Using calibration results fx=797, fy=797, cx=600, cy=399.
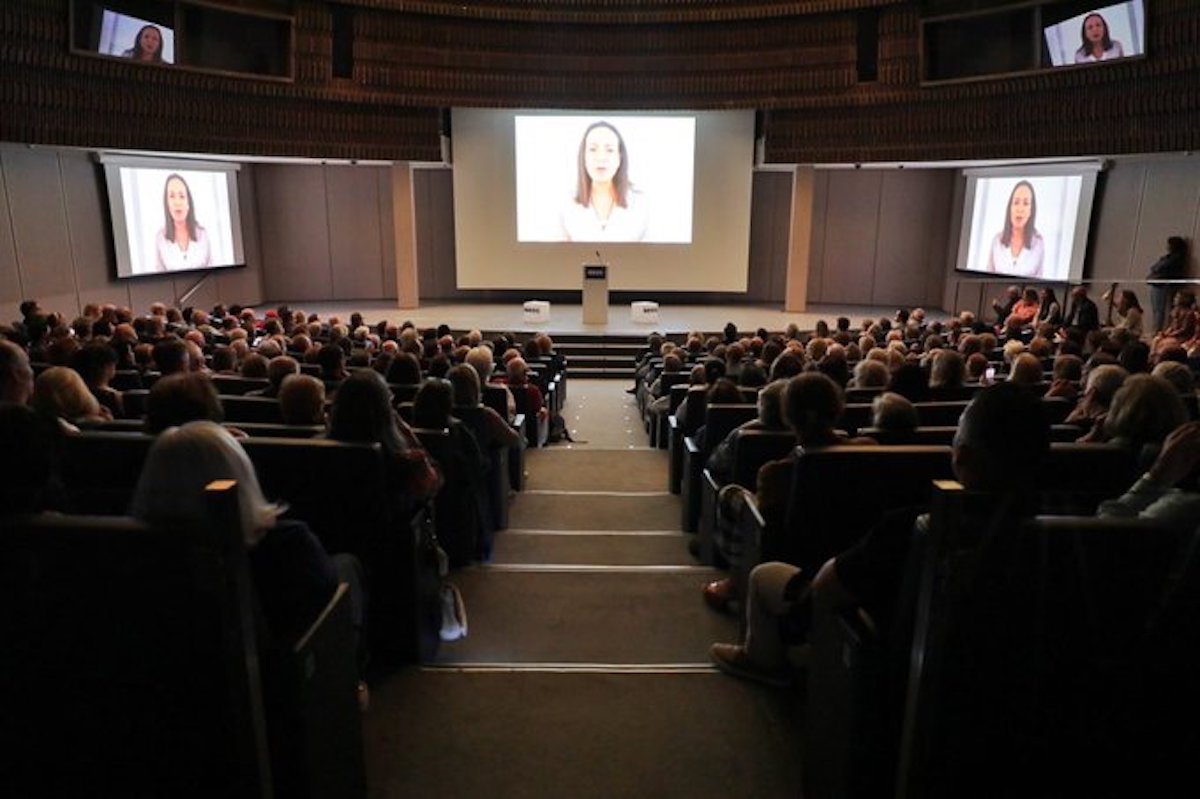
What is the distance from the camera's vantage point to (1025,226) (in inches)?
502

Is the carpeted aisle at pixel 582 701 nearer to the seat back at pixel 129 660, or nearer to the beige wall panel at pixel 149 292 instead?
the seat back at pixel 129 660

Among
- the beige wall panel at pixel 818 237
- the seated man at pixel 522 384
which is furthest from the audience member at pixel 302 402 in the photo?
the beige wall panel at pixel 818 237

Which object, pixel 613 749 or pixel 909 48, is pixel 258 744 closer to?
pixel 613 749

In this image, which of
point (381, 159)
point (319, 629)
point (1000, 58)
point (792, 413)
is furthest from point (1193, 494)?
point (381, 159)

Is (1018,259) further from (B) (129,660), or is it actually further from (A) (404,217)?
(B) (129,660)

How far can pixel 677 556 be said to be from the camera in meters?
4.54

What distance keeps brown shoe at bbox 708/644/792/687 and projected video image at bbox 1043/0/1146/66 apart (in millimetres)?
10186

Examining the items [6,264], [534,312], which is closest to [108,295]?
[6,264]

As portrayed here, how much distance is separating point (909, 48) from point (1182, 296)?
18.8 ft

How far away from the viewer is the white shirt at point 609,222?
541 inches

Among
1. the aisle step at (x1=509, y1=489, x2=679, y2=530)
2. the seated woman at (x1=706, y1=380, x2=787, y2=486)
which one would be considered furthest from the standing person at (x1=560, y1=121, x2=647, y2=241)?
the seated woman at (x1=706, y1=380, x2=787, y2=486)

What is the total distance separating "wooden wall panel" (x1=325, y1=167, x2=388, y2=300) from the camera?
15.4 meters

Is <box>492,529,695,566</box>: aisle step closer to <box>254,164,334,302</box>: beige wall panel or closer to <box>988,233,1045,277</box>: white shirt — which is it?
<box>988,233,1045,277</box>: white shirt

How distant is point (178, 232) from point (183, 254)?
0.35 m
